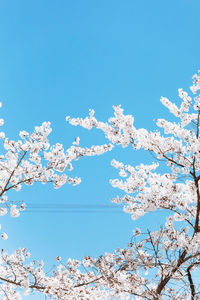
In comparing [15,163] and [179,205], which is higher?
[179,205]

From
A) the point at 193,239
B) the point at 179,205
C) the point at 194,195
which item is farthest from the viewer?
the point at 194,195

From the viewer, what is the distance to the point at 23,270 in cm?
686

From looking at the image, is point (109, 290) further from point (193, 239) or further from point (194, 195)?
point (194, 195)

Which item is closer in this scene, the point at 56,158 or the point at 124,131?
the point at 124,131

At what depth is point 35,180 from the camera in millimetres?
6922

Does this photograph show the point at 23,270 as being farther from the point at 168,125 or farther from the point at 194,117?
the point at 194,117

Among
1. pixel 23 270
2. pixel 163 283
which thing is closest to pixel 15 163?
pixel 23 270

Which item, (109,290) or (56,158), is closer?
(109,290)

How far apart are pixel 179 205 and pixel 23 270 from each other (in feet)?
13.1

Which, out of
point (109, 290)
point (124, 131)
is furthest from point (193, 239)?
point (124, 131)

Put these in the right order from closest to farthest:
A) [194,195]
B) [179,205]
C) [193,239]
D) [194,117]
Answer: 1. [193,239]
2. [194,117]
3. [179,205]
4. [194,195]

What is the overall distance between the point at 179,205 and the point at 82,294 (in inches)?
114

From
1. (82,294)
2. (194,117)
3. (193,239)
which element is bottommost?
(82,294)

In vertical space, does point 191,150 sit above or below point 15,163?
above
